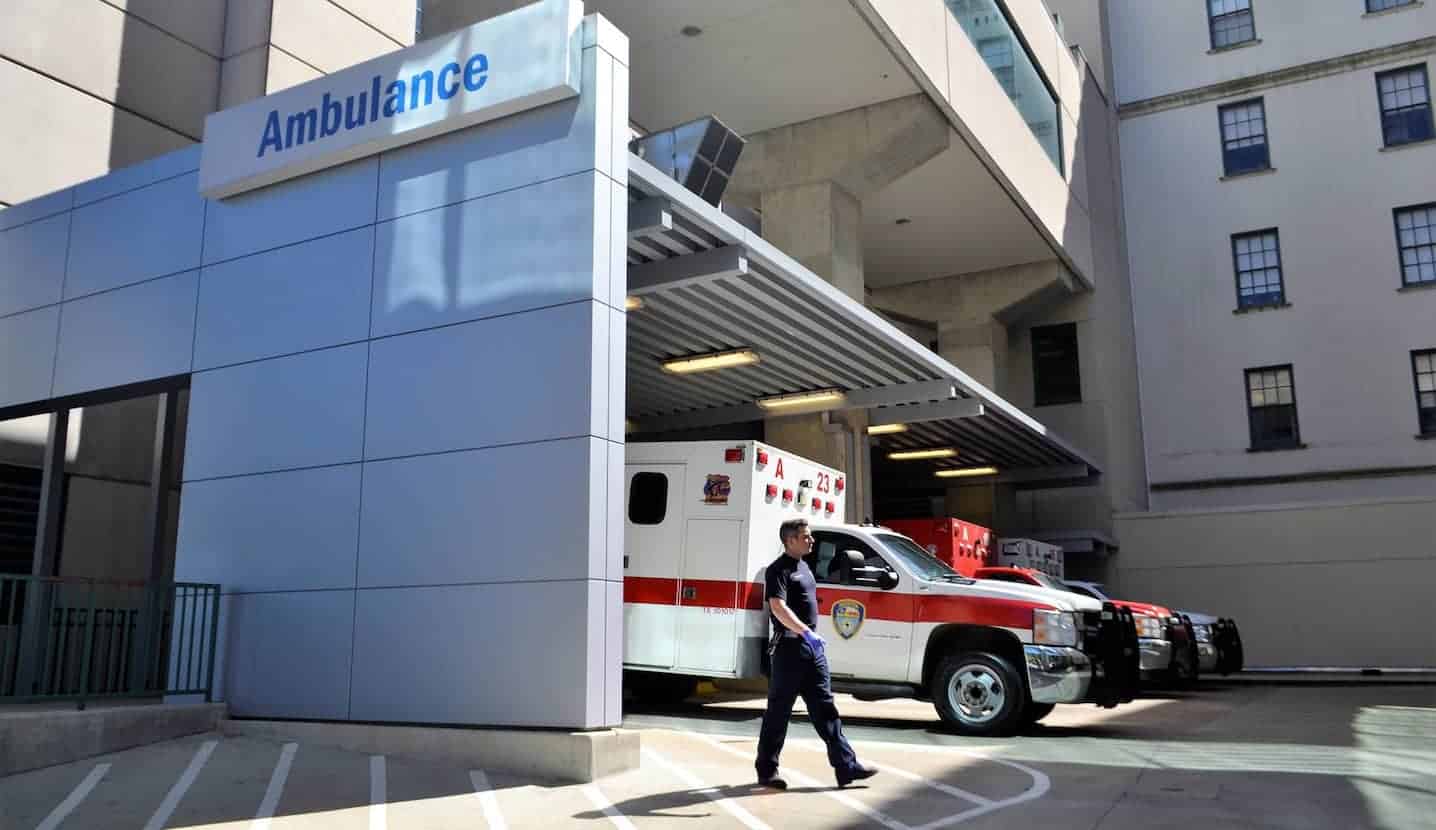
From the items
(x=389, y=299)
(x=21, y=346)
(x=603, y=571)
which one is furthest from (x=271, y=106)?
(x=603, y=571)

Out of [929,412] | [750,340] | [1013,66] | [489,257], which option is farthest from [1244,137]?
[489,257]

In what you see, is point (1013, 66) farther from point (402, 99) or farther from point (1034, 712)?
point (402, 99)

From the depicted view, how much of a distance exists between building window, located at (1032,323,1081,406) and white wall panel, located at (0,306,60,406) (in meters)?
23.6

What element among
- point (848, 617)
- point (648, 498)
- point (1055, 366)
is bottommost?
point (848, 617)

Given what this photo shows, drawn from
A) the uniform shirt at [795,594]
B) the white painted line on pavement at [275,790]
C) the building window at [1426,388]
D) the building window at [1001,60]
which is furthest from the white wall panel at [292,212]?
the building window at [1426,388]

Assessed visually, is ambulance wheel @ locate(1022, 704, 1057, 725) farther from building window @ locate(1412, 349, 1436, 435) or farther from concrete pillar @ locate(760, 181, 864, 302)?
building window @ locate(1412, 349, 1436, 435)

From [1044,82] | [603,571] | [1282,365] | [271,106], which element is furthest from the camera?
[1282,365]

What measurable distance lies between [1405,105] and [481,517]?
31.4 m

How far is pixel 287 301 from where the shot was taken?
11336mm

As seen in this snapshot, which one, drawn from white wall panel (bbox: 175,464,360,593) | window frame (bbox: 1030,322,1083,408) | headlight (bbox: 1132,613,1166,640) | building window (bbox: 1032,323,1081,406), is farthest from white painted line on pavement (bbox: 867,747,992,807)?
building window (bbox: 1032,323,1081,406)

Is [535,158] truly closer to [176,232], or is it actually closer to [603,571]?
[603,571]

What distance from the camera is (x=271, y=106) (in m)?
11.6

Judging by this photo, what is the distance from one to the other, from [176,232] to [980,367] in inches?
816

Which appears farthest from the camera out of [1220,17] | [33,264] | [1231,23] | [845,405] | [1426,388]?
[1220,17]
